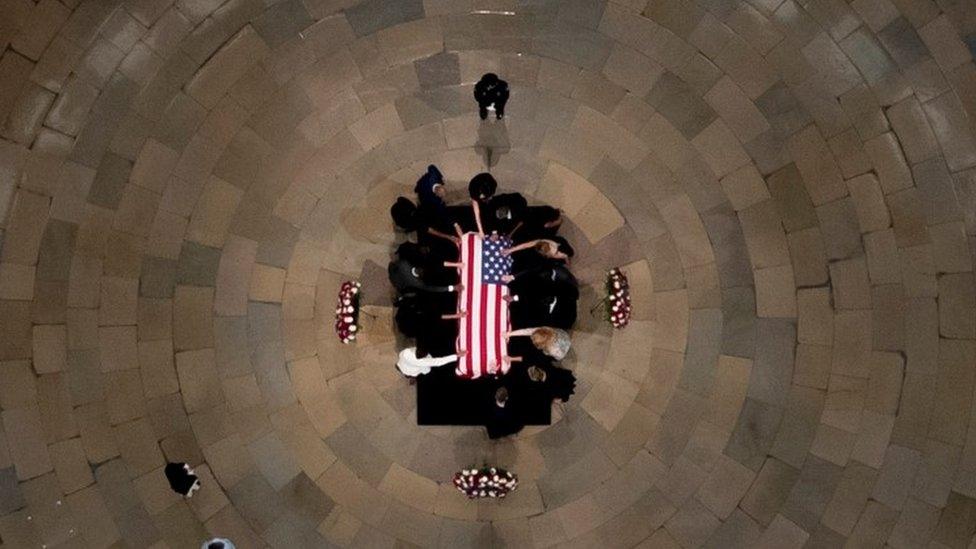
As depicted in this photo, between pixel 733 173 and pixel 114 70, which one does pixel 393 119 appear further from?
pixel 733 173

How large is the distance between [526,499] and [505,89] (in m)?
5.83

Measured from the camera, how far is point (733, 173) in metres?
8.88

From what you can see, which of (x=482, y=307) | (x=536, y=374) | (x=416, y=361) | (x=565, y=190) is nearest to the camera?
(x=482, y=307)

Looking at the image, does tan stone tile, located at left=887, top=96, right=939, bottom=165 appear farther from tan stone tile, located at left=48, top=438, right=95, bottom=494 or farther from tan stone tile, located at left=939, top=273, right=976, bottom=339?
tan stone tile, located at left=48, top=438, right=95, bottom=494

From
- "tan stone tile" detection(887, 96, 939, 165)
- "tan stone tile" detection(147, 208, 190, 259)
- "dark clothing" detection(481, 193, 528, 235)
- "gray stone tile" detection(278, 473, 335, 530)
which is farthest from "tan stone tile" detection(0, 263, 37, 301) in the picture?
"tan stone tile" detection(887, 96, 939, 165)

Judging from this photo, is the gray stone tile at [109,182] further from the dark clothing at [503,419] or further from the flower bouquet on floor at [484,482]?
the flower bouquet on floor at [484,482]

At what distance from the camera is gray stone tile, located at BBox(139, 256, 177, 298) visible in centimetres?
867

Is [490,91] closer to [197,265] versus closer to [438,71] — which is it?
[438,71]

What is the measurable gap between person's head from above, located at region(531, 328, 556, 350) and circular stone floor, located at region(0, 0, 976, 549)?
147cm

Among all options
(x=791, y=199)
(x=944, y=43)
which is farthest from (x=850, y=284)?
(x=944, y=43)

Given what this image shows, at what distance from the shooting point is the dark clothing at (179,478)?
822cm

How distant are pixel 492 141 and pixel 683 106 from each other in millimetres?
2844

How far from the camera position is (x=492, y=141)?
903 cm

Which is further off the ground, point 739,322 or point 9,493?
point 739,322
